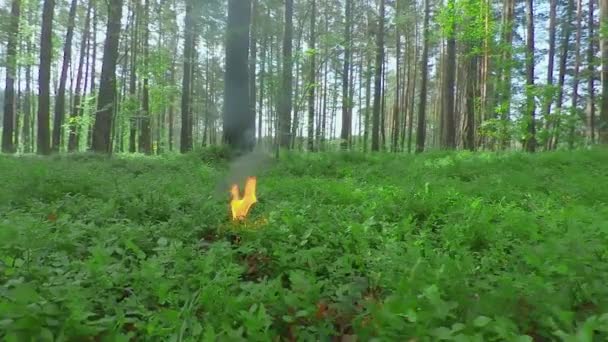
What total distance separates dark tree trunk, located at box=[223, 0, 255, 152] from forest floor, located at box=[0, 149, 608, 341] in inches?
196

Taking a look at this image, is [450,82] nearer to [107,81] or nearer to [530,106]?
[530,106]

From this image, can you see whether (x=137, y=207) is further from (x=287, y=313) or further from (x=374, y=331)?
(x=374, y=331)

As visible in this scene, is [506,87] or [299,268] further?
[506,87]

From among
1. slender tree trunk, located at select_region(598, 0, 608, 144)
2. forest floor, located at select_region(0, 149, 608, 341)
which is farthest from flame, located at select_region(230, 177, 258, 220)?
slender tree trunk, located at select_region(598, 0, 608, 144)

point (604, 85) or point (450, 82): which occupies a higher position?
point (450, 82)

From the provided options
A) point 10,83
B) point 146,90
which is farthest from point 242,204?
point 146,90

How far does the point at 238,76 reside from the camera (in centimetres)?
1002

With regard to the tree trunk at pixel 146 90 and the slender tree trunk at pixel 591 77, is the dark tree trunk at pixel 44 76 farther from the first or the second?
the slender tree trunk at pixel 591 77

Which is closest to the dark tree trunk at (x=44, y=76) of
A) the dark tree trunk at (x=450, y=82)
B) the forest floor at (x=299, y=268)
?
the forest floor at (x=299, y=268)

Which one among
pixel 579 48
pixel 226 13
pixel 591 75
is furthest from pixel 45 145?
pixel 579 48

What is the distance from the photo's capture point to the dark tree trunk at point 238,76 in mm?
9742

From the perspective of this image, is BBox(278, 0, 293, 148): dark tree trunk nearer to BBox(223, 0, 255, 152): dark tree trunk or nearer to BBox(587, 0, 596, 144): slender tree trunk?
BBox(223, 0, 255, 152): dark tree trunk

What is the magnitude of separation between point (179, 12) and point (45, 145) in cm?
898

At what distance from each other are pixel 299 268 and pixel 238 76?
788cm
